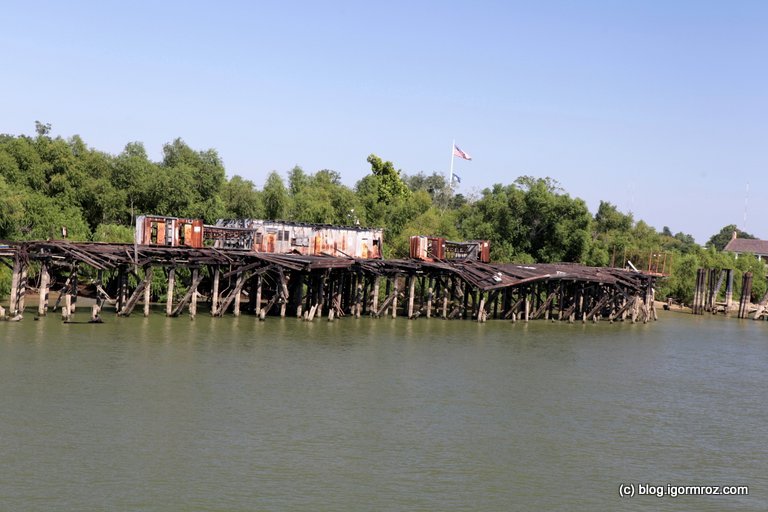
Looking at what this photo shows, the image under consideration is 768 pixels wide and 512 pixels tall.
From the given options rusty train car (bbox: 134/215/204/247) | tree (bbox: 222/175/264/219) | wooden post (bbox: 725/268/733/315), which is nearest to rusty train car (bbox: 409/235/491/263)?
rusty train car (bbox: 134/215/204/247)

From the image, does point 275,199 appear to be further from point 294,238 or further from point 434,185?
point 434,185

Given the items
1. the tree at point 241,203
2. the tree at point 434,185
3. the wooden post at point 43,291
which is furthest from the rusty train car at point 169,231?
the tree at point 434,185

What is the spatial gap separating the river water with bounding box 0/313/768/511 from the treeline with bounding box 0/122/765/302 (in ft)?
63.6

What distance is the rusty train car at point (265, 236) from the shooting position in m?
42.0

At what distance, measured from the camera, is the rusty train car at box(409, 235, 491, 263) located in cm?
4931

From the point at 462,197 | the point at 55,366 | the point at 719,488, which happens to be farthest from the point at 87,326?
the point at 462,197

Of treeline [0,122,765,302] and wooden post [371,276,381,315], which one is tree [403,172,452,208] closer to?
treeline [0,122,765,302]

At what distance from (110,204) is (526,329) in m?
30.8

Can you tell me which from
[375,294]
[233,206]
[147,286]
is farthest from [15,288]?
[233,206]

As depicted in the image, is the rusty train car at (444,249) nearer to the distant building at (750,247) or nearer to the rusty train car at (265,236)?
the rusty train car at (265,236)

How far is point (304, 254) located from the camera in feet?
152

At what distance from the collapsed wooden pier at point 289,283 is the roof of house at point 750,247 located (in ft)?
248

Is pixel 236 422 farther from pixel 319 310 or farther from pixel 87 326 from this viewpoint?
pixel 319 310

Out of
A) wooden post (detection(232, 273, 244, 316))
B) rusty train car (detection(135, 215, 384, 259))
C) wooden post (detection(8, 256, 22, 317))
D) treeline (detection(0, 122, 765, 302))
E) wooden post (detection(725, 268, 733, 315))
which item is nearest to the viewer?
wooden post (detection(8, 256, 22, 317))
